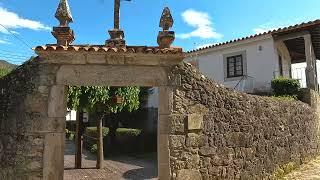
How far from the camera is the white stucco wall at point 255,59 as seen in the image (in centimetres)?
1680

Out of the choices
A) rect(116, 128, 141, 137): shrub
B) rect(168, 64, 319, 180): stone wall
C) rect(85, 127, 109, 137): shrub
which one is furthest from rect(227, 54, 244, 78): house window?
rect(168, 64, 319, 180): stone wall

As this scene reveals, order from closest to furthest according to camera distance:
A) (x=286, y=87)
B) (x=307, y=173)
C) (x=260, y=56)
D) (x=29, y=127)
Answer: (x=29, y=127), (x=307, y=173), (x=286, y=87), (x=260, y=56)

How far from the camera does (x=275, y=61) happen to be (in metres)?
16.7

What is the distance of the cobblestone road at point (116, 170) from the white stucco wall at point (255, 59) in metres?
6.60

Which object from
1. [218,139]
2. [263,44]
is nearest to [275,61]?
[263,44]

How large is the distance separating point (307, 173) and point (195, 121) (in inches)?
196

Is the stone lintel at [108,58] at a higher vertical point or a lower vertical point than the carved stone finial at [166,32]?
lower

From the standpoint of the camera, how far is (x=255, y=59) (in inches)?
689

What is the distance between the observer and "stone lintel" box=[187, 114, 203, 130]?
21.0 feet

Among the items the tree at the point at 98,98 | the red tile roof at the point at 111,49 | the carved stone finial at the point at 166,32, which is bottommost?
the tree at the point at 98,98

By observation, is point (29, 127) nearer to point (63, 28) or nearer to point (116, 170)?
point (63, 28)

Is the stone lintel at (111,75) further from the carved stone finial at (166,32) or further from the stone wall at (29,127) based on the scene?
the carved stone finial at (166,32)

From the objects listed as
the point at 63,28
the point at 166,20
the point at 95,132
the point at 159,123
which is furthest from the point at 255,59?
the point at 63,28

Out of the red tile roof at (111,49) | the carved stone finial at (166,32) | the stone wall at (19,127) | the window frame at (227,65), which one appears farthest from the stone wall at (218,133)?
the window frame at (227,65)
